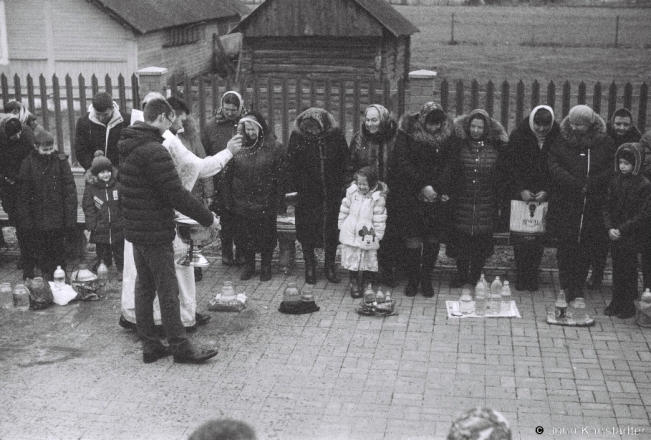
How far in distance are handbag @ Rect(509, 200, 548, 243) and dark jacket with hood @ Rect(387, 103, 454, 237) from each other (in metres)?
0.70

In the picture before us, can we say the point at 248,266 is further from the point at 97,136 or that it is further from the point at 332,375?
the point at 332,375

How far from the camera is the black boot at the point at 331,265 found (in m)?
9.16

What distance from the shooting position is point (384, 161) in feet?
28.7

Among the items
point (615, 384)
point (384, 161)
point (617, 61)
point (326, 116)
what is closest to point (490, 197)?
point (384, 161)

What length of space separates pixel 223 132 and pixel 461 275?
2.90 m

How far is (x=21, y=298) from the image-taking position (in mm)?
8406

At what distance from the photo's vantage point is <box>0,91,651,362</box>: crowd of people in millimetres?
8016

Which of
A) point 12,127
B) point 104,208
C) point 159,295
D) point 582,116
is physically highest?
point 582,116

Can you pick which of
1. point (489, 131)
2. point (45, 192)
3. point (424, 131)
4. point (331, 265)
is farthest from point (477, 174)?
point (45, 192)

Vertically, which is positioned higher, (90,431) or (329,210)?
(329,210)

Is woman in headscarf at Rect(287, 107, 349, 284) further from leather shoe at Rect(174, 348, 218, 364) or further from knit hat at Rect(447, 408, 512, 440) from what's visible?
knit hat at Rect(447, 408, 512, 440)

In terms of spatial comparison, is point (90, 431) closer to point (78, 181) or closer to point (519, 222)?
point (519, 222)

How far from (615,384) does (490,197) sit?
255cm

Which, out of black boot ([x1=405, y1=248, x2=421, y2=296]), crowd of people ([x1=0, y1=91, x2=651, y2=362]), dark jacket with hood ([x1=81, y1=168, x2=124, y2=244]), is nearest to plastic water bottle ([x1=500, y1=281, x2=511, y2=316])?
crowd of people ([x1=0, y1=91, x2=651, y2=362])
